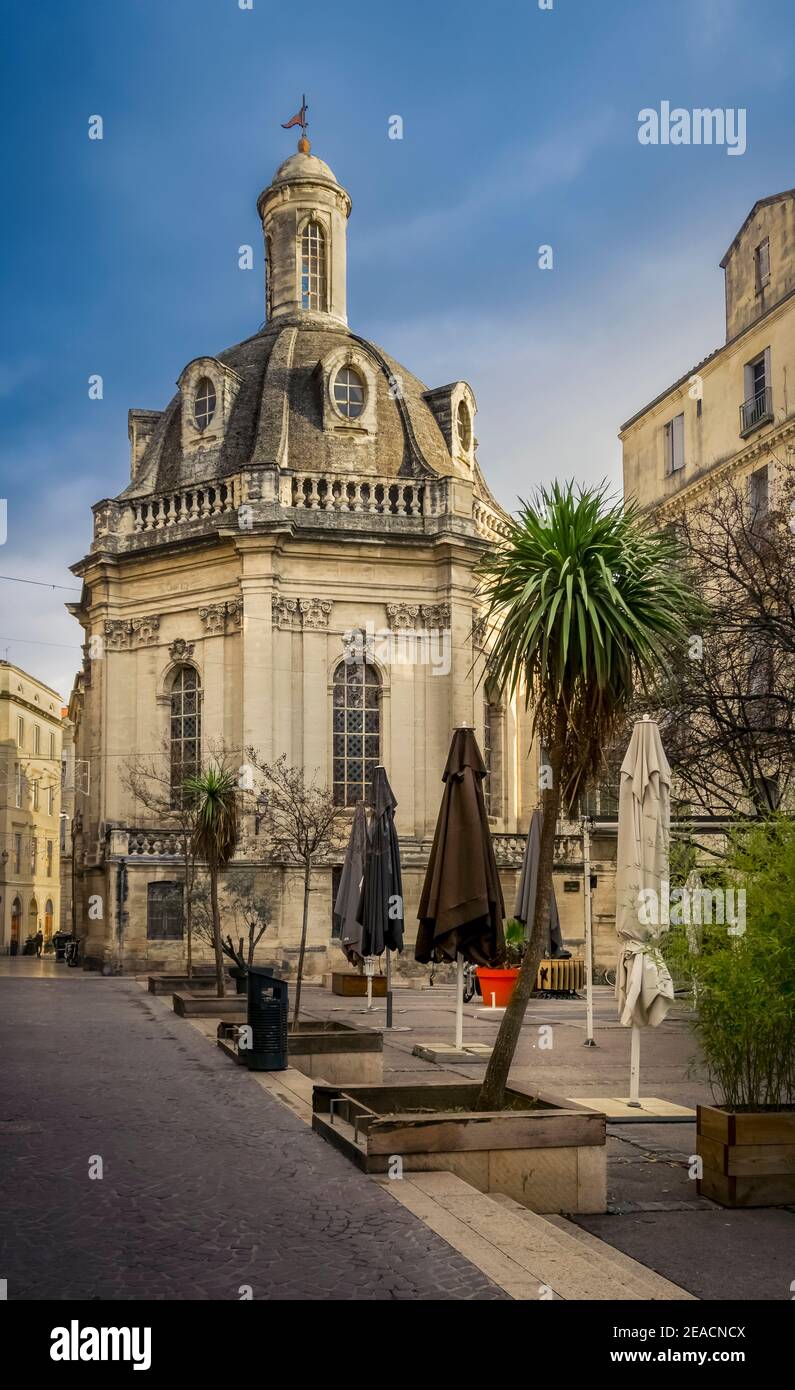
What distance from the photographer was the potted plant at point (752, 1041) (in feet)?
29.0

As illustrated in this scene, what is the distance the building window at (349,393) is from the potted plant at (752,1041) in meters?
32.0

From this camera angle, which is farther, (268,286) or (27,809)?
(27,809)

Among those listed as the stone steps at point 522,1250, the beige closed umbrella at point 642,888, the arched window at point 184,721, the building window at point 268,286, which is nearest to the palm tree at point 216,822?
the beige closed umbrella at point 642,888

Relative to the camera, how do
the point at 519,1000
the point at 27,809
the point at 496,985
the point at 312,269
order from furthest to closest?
the point at 27,809 → the point at 312,269 → the point at 496,985 → the point at 519,1000

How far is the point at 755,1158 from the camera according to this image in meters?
8.84

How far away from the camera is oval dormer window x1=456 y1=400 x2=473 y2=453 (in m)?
43.0

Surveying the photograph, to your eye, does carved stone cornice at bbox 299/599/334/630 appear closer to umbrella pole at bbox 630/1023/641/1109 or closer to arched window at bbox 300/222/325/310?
arched window at bbox 300/222/325/310

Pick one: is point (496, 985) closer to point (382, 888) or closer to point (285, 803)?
point (382, 888)

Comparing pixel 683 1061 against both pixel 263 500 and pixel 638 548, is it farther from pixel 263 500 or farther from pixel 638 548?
pixel 263 500

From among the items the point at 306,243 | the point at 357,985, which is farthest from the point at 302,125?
the point at 357,985

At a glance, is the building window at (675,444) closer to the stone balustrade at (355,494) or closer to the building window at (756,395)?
the building window at (756,395)

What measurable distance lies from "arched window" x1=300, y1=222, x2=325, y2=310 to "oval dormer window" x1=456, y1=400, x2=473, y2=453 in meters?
6.21

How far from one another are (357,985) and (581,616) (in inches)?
782
